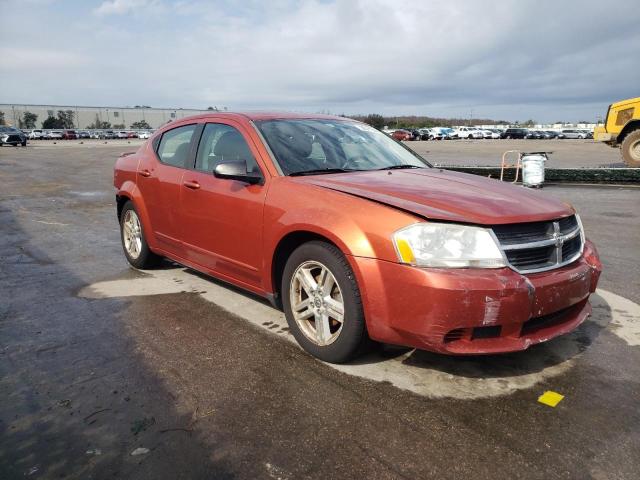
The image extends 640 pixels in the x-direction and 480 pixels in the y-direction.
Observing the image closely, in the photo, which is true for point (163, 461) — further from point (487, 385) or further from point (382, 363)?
point (487, 385)

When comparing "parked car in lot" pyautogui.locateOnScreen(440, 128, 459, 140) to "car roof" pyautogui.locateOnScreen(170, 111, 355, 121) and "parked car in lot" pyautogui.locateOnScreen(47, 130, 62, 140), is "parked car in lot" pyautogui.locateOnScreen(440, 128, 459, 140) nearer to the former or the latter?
"parked car in lot" pyautogui.locateOnScreen(47, 130, 62, 140)

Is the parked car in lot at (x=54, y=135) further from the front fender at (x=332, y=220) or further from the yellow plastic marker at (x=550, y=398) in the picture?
the yellow plastic marker at (x=550, y=398)

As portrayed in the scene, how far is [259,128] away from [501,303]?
2.31 meters

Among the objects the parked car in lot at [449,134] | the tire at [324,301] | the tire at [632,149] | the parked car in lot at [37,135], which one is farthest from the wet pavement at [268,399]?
the parked car in lot at [37,135]

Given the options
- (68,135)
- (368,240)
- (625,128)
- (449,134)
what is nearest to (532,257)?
(368,240)

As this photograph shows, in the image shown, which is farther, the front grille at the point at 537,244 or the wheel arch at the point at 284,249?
the wheel arch at the point at 284,249

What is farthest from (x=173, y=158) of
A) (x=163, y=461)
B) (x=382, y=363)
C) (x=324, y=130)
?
(x=163, y=461)

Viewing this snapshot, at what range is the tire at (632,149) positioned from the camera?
16203 mm

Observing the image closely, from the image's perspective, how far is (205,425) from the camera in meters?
2.56

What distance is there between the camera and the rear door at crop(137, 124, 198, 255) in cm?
461

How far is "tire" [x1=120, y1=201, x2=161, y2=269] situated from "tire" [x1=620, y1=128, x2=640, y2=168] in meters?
16.2

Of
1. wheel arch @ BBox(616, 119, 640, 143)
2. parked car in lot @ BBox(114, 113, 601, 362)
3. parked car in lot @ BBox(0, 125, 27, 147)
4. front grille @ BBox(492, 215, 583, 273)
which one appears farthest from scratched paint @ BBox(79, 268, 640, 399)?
parked car in lot @ BBox(0, 125, 27, 147)

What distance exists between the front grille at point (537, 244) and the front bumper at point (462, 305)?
69 millimetres

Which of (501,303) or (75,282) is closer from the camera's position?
(501,303)
